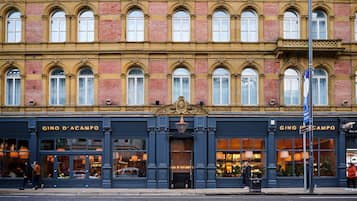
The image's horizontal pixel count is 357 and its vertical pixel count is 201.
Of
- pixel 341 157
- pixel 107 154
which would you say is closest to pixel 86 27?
pixel 107 154

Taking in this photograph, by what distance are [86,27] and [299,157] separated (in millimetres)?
15077

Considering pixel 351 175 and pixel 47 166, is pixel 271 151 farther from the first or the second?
pixel 47 166

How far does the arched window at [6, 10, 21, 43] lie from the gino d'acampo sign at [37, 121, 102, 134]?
564cm

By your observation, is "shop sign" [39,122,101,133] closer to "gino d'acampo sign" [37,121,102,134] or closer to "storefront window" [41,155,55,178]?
"gino d'acampo sign" [37,121,102,134]

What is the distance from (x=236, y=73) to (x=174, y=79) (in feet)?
12.3

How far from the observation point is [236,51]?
117ft

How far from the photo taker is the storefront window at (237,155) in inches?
1383

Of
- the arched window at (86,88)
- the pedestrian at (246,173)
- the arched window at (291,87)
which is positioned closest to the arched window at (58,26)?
the arched window at (86,88)

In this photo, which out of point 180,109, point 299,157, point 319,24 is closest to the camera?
point 180,109

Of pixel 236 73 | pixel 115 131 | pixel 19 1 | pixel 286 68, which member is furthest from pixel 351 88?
pixel 19 1

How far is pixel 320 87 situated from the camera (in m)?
36.2

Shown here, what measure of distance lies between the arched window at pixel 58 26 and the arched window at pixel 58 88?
1918mm

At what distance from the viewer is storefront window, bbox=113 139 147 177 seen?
35031 mm

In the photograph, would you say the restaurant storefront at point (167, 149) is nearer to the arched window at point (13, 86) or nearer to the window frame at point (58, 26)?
the arched window at point (13, 86)
